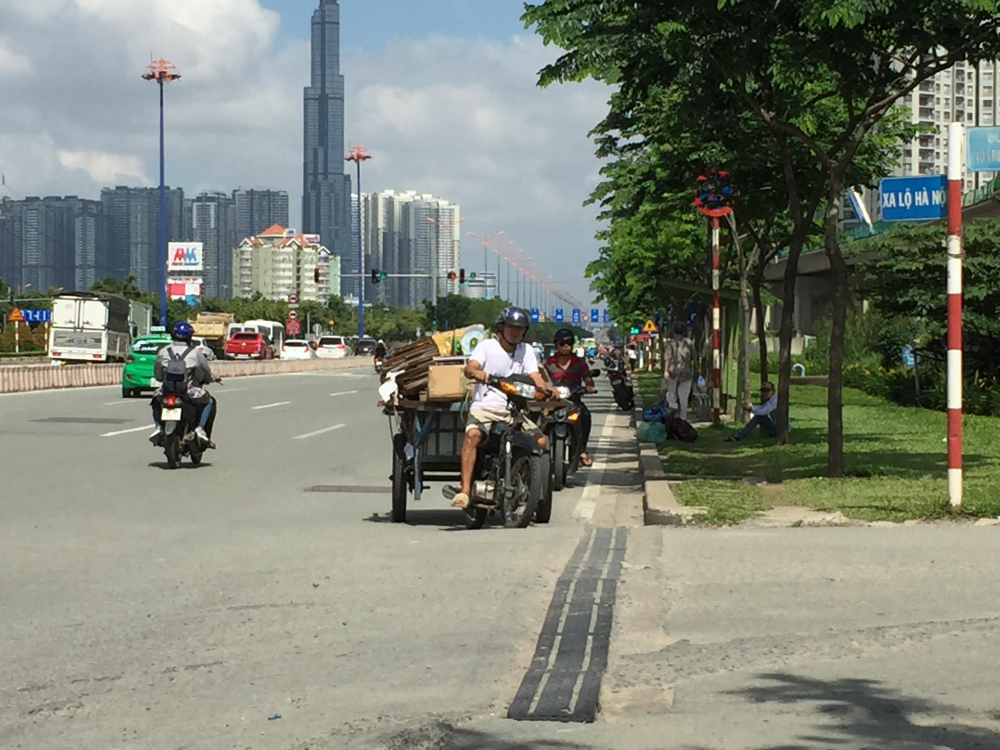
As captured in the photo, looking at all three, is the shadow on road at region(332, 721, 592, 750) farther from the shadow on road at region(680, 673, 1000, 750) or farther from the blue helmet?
the blue helmet

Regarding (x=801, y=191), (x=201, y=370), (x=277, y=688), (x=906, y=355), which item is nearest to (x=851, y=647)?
(x=277, y=688)

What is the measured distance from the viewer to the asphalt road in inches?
238

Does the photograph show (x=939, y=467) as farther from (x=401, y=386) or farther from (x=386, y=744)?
(x=386, y=744)

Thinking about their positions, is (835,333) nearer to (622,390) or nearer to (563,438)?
(563,438)

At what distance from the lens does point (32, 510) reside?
1434cm

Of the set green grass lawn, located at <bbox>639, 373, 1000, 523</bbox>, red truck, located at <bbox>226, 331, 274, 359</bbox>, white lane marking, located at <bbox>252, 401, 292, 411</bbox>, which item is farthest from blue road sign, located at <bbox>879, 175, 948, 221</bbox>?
red truck, located at <bbox>226, 331, 274, 359</bbox>

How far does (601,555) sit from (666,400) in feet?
51.2

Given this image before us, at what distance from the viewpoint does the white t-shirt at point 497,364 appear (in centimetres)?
1252

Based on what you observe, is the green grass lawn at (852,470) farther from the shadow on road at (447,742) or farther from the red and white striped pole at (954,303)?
the shadow on road at (447,742)

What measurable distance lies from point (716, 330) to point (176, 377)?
1155cm

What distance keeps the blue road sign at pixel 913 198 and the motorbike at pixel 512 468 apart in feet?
24.4

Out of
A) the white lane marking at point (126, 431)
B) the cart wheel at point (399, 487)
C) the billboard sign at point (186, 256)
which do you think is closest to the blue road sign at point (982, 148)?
the cart wheel at point (399, 487)

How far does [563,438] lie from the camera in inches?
648

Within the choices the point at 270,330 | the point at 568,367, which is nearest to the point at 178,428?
the point at 568,367
